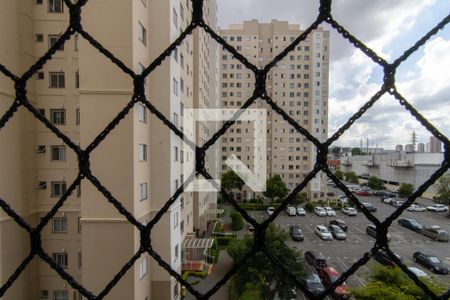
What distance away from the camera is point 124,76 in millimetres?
2055

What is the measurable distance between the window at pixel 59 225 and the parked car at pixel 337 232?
5447 mm

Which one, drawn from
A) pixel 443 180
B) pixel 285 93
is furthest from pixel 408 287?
pixel 285 93

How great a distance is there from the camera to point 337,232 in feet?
19.9

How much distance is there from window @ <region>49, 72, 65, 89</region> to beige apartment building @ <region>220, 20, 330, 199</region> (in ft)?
23.8

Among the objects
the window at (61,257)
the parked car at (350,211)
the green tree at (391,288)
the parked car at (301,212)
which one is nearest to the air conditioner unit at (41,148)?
the window at (61,257)

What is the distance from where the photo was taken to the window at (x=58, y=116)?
2.88 metres

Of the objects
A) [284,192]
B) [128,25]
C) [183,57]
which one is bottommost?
[284,192]

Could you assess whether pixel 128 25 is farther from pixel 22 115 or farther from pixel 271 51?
pixel 271 51

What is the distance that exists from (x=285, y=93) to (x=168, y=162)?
8683 mm

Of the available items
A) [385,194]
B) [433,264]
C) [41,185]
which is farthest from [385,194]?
[41,185]

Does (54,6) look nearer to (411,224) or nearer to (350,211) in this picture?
(411,224)

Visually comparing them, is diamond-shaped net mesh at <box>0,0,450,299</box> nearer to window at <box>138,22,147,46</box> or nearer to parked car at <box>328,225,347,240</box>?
window at <box>138,22,147,46</box>

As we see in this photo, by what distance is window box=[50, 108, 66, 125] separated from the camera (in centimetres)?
288

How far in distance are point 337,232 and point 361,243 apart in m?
0.54
